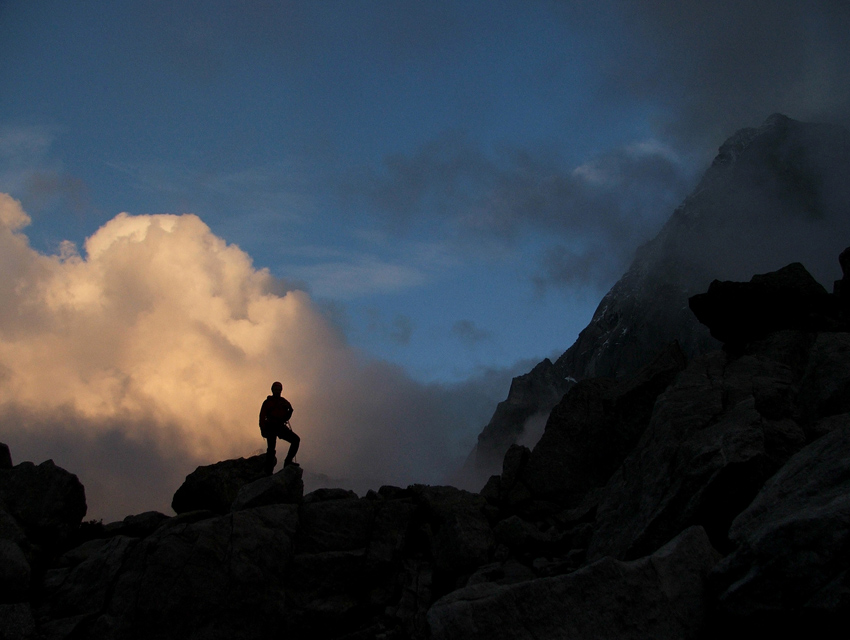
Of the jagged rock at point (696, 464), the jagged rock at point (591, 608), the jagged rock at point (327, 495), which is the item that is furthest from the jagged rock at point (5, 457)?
the jagged rock at point (696, 464)

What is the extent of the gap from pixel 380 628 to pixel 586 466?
12.6 metres

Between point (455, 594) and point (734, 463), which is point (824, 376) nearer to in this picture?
point (734, 463)

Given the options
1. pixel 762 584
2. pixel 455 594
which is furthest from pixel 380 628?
pixel 762 584

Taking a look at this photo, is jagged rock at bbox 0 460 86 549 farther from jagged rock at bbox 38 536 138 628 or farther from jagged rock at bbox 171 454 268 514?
jagged rock at bbox 171 454 268 514

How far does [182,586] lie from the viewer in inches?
765

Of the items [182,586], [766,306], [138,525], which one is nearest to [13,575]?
[138,525]

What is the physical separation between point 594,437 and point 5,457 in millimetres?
26468

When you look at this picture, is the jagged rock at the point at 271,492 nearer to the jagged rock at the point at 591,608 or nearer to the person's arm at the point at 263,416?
the person's arm at the point at 263,416

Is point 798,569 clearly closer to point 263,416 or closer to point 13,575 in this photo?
point 263,416

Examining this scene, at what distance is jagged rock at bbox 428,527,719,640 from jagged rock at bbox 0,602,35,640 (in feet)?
46.1

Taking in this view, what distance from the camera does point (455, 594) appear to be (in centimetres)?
1404

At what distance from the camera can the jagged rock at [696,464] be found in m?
16.1

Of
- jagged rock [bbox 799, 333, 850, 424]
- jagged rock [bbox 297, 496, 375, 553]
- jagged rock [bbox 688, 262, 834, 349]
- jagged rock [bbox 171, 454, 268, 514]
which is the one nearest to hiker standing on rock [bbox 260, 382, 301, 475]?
jagged rock [bbox 171, 454, 268, 514]

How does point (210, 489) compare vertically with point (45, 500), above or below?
below
